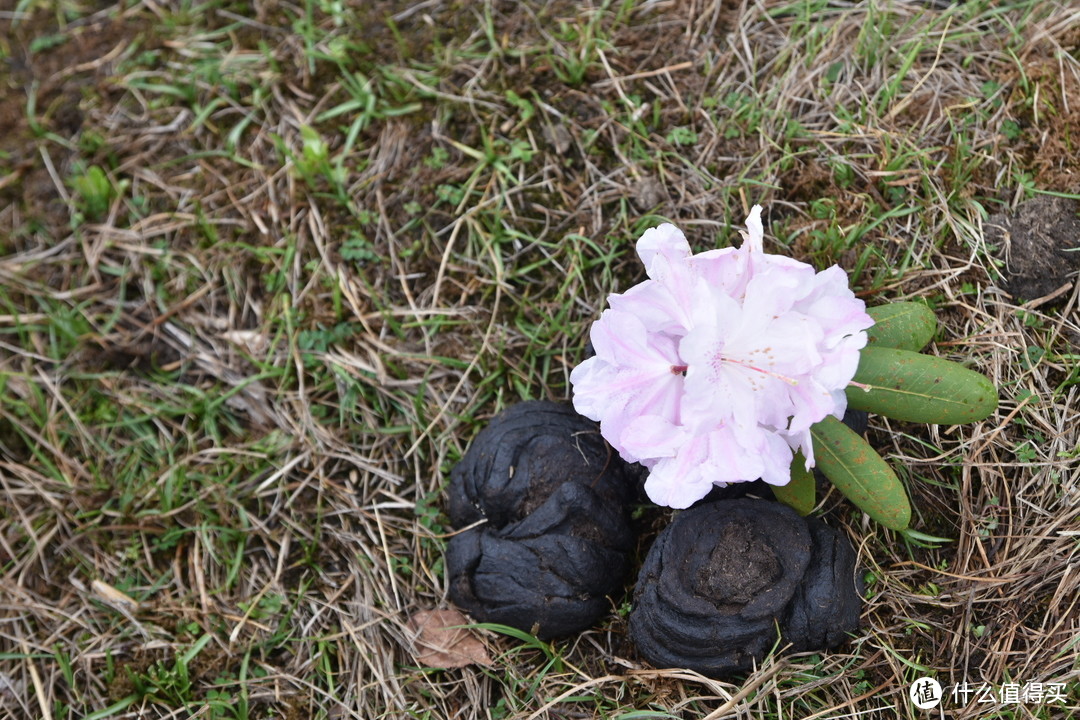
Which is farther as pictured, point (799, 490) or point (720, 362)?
point (799, 490)

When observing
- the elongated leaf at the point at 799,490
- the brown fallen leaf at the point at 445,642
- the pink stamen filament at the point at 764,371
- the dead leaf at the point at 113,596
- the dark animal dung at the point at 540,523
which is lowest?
the dead leaf at the point at 113,596

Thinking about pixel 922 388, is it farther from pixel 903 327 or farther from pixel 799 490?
pixel 799 490

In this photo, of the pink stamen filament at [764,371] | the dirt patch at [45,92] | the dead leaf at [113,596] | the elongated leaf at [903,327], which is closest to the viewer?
the pink stamen filament at [764,371]

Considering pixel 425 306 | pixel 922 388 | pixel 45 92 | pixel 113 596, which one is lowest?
pixel 113 596

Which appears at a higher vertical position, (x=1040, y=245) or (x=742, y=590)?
(x=1040, y=245)

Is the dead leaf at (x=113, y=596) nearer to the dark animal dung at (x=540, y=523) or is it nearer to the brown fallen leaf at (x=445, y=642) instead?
the brown fallen leaf at (x=445, y=642)

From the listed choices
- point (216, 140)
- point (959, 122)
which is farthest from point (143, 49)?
point (959, 122)

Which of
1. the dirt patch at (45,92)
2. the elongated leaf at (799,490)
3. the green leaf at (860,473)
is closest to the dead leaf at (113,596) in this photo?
the dirt patch at (45,92)

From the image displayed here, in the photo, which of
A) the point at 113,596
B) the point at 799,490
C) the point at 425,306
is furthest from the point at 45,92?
the point at 799,490
